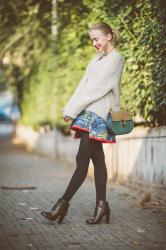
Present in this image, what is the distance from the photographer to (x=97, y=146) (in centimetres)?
628

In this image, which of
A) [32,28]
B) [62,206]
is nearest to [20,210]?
[62,206]

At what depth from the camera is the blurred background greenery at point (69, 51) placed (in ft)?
26.1

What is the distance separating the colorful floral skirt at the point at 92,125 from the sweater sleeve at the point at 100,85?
8 cm

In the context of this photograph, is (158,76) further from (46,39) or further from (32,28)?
(46,39)

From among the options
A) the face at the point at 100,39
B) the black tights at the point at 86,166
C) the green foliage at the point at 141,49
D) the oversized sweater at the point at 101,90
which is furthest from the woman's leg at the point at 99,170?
the green foliage at the point at 141,49

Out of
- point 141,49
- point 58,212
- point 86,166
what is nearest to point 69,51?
point 141,49

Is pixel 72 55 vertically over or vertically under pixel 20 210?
over

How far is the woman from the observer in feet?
19.9

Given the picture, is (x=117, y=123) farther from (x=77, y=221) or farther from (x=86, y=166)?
(x=77, y=221)

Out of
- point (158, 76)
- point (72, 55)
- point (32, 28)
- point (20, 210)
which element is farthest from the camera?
point (32, 28)

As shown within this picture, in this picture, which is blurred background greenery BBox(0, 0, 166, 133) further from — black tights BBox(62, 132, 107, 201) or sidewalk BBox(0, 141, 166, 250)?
black tights BBox(62, 132, 107, 201)

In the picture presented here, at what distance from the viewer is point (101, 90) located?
6.06 m

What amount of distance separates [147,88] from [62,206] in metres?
2.90

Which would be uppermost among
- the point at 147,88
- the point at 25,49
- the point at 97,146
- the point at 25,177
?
the point at 25,49
